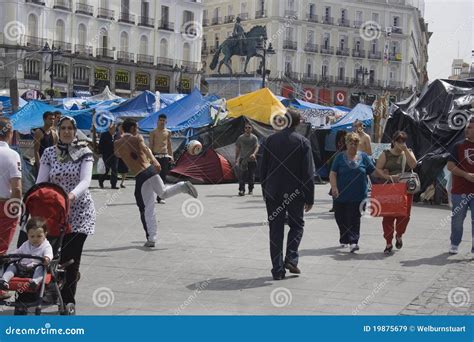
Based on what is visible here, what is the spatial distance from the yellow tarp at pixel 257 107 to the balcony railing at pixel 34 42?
117 feet

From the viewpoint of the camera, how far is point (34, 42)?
5641cm

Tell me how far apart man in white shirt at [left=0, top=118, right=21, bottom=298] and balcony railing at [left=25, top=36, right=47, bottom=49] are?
51.1 meters

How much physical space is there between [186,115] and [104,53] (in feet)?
135

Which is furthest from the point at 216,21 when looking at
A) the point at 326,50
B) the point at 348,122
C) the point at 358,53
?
the point at 348,122

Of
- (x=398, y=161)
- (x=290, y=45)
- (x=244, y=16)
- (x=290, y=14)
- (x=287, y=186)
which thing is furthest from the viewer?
(x=290, y=45)

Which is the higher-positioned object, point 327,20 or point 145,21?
point 327,20

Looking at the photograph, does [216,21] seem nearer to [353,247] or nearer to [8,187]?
[353,247]

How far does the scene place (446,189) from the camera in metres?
15.9

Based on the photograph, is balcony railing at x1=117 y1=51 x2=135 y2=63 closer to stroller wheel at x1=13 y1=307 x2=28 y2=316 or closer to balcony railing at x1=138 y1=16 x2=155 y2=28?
balcony railing at x1=138 y1=16 x2=155 y2=28

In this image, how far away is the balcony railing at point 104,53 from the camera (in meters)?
61.0

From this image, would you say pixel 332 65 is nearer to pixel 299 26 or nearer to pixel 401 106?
pixel 299 26

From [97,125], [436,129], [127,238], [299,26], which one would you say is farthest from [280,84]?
[127,238]

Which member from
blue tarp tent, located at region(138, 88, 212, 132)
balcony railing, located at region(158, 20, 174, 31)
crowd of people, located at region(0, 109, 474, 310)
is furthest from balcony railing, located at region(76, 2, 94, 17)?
crowd of people, located at region(0, 109, 474, 310)

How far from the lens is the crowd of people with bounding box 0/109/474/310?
20.8 feet
